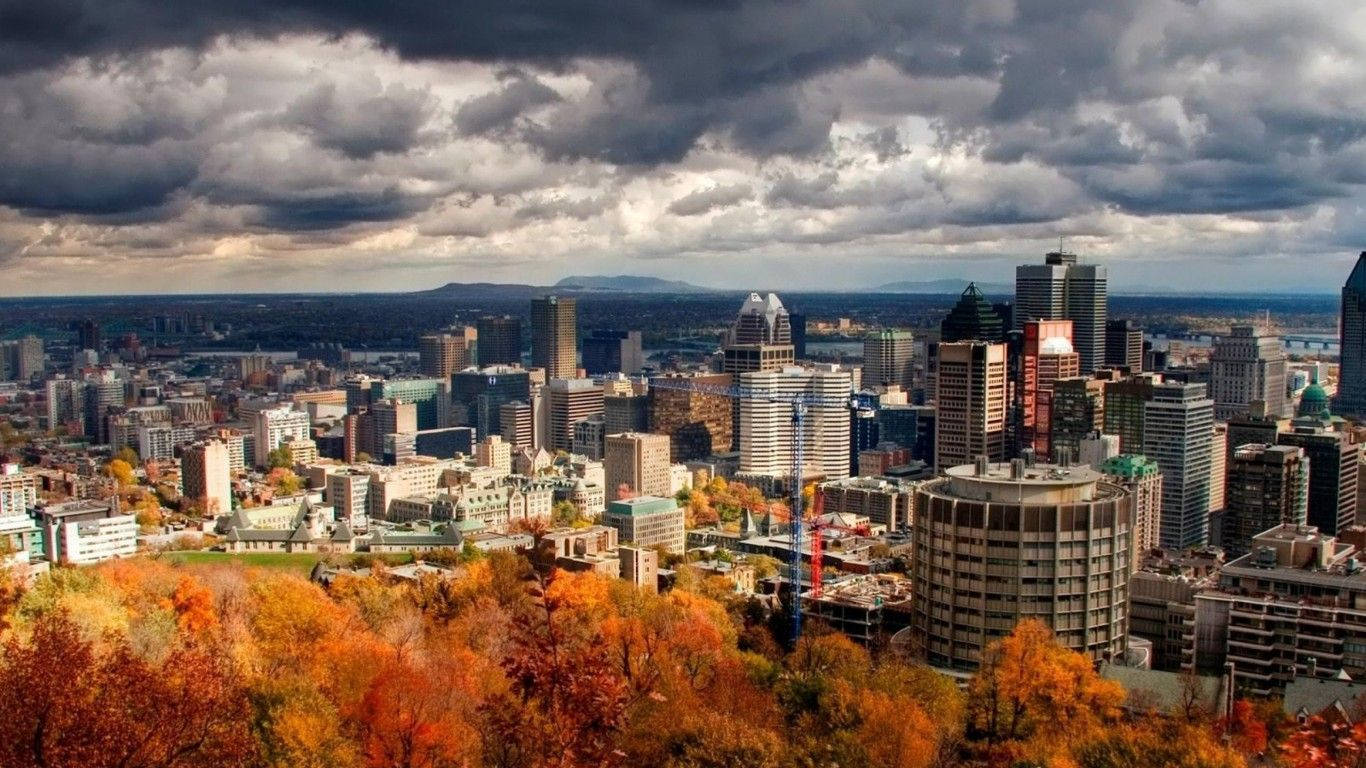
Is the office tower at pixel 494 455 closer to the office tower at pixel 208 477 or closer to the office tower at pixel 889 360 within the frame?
the office tower at pixel 208 477

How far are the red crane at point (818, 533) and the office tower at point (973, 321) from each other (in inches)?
998

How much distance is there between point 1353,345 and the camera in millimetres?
81812

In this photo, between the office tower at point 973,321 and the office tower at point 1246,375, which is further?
the office tower at point 973,321

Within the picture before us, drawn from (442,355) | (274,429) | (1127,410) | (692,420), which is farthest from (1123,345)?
(274,429)

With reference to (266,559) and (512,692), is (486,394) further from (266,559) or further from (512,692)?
(512,692)

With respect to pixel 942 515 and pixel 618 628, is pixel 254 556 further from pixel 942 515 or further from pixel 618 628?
pixel 942 515

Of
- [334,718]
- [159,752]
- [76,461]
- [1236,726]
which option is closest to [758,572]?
[1236,726]

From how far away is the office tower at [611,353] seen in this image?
11338 centimetres

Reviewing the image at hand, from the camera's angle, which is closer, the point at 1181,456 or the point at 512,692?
the point at 512,692

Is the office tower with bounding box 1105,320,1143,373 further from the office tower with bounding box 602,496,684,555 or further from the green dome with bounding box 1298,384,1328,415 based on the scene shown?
the office tower with bounding box 602,496,684,555

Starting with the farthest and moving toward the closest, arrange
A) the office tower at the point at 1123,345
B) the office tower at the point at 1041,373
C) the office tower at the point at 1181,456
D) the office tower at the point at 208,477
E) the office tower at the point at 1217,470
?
the office tower at the point at 1123,345 → the office tower at the point at 1041,373 → the office tower at the point at 208,477 → the office tower at the point at 1217,470 → the office tower at the point at 1181,456

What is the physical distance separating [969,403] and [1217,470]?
12.2 metres

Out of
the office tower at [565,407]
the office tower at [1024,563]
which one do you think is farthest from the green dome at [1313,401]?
the office tower at [1024,563]

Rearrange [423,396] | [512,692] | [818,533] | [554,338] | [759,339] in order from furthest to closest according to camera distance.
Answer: [554,338], [759,339], [423,396], [818,533], [512,692]
